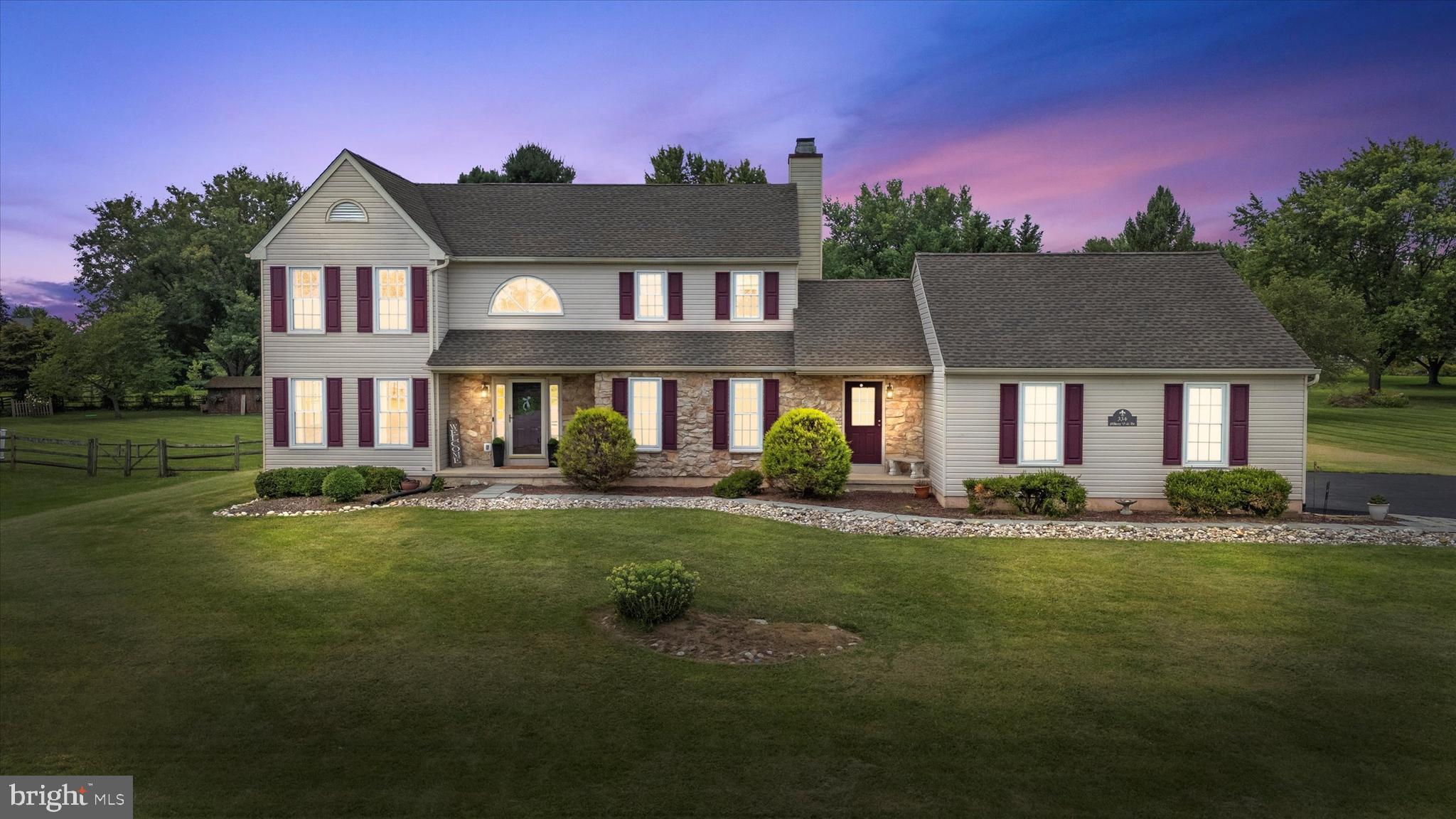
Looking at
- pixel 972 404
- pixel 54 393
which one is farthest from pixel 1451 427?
pixel 54 393

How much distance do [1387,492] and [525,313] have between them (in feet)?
75.3

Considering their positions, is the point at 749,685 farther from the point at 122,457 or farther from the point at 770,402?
the point at 122,457

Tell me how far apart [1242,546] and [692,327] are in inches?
525

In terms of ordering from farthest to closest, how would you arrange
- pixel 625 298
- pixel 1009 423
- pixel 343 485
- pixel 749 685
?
pixel 625 298
pixel 343 485
pixel 1009 423
pixel 749 685

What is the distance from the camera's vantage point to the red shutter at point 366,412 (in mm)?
19547

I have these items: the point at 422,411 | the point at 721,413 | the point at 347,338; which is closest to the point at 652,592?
the point at 721,413

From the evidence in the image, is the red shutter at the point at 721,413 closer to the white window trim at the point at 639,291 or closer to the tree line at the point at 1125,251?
the white window trim at the point at 639,291

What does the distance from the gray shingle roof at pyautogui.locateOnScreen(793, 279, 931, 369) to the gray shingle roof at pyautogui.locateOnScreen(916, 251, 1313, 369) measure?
4.07 feet

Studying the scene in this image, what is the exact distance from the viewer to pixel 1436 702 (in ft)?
24.4

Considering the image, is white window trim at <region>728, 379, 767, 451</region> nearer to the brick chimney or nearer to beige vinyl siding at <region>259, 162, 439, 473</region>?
the brick chimney

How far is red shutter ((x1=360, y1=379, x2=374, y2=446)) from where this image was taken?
19547 millimetres

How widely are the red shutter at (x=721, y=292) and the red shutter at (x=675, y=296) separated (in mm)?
915

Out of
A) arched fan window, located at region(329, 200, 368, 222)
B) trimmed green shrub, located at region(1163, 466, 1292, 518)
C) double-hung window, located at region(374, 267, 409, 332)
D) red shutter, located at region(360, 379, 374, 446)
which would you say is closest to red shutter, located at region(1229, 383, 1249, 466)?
trimmed green shrub, located at region(1163, 466, 1292, 518)

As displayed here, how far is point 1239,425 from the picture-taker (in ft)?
55.6
